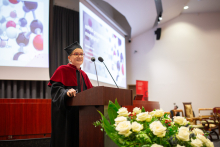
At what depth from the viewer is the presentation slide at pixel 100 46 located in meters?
4.46

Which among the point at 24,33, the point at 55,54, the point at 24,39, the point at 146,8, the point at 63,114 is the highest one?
the point at 146,8

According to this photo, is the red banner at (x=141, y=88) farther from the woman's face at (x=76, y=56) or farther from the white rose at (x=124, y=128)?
the white rose at (x=124, y=128)

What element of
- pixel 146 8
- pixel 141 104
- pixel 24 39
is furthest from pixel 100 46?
pixel 146 8

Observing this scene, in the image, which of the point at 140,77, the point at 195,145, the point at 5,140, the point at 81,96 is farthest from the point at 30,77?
the point at 140,77

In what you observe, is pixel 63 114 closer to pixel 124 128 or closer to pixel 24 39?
pixel 124 128

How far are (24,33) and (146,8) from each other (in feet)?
15.3

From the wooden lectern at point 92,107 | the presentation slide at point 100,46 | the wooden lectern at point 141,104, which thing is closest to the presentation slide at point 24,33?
the presentation slide at point 100,46

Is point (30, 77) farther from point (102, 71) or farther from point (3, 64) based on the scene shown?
point (102, 71)

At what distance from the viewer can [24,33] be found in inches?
147

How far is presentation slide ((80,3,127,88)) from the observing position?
14.6 ft

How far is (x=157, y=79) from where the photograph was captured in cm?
906

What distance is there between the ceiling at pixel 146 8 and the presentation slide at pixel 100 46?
766 mm

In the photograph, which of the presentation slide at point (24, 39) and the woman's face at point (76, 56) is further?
the presentation slide at point (24, 39)

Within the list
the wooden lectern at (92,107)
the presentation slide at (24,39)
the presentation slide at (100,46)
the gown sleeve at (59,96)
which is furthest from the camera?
the presentation slide at (100,46)
